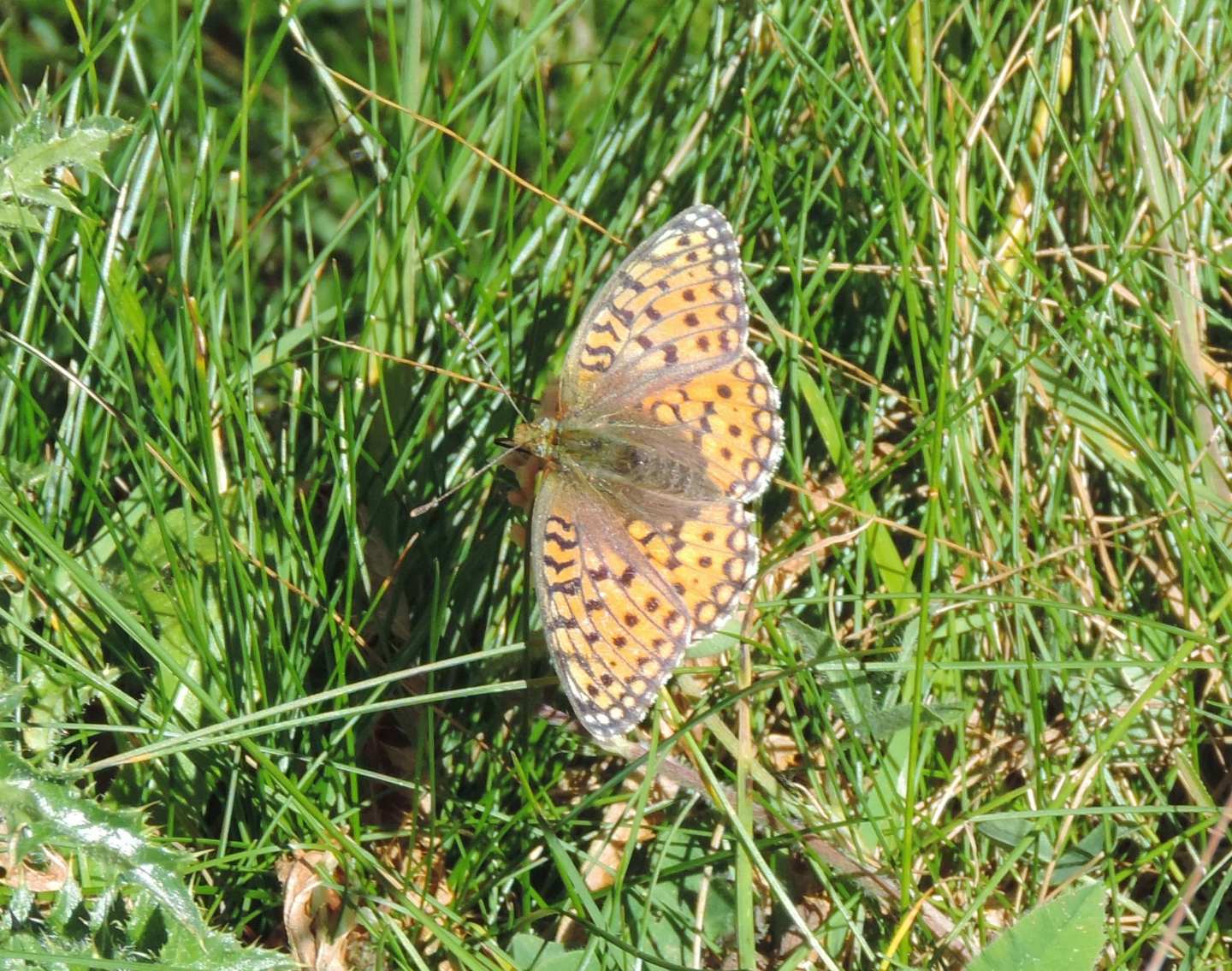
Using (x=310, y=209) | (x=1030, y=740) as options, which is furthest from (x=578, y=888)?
(x=310, y=209)

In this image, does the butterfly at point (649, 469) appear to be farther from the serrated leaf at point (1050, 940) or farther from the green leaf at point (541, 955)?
the serrated leaf at point (1050, 940)

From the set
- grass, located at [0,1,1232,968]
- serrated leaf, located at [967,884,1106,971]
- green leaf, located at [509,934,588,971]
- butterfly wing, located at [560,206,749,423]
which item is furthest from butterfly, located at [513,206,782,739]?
serrated leaf, located at [967,884,1106,971]

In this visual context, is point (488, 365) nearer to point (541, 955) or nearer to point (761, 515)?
point (761, 515)

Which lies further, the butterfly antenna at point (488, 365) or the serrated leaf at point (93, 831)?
the butterfly antenna at point (488, 365)

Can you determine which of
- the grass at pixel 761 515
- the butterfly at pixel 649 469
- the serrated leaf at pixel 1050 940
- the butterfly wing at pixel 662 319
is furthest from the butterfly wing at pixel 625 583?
the serrated leaf at pixel 1050 940

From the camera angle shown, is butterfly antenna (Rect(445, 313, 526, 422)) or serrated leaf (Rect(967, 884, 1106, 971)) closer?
serrated leaf (Rect(967, 884, 1106, 971))

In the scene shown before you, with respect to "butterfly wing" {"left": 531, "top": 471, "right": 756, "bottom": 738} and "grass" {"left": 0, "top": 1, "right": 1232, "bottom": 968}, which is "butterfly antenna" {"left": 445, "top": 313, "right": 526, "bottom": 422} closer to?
"grass" {"left": 0, "top": 1, "right": 1232, "bottom": 968}
